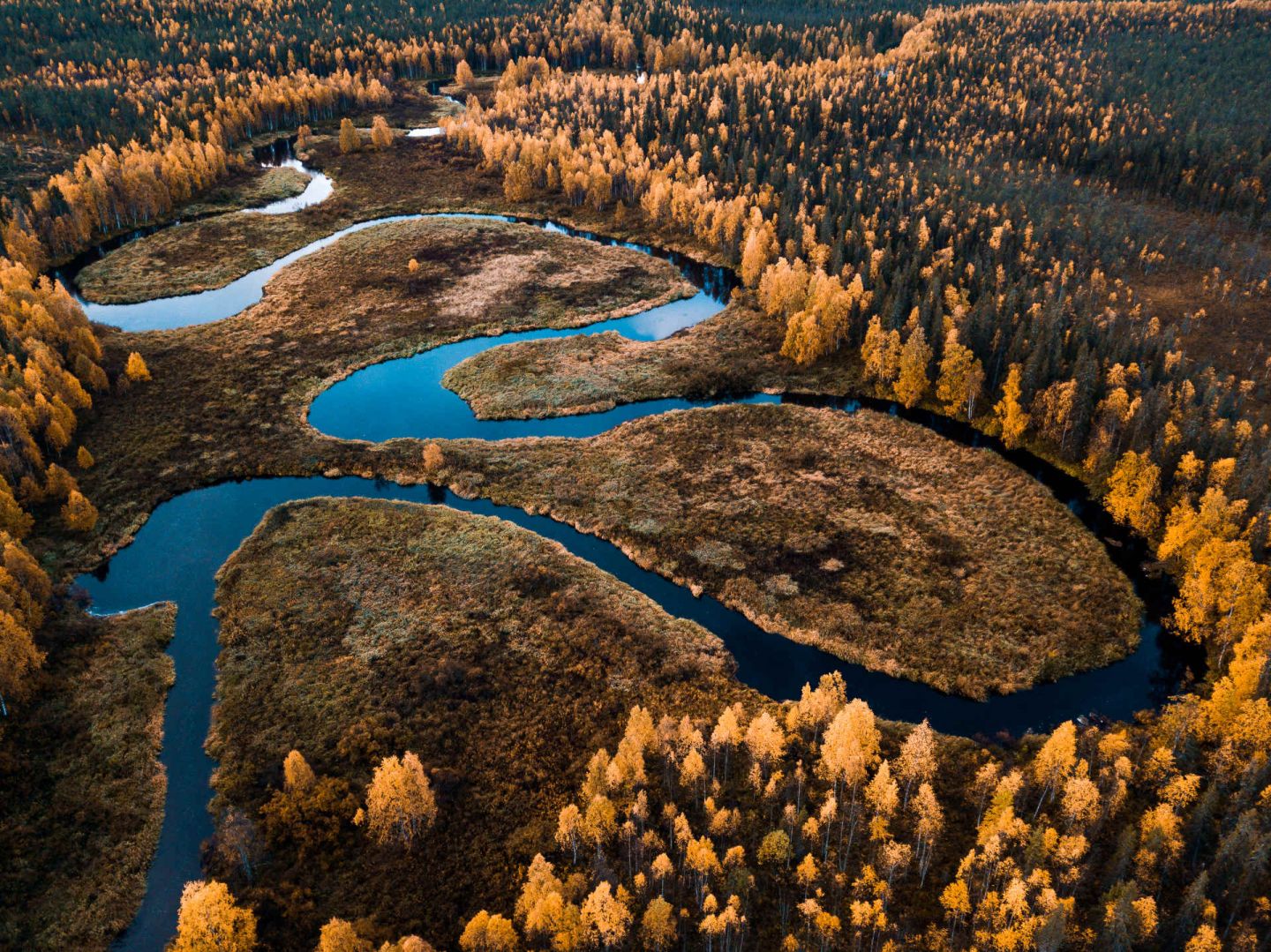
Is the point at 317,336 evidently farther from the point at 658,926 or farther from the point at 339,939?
the point at 658,926

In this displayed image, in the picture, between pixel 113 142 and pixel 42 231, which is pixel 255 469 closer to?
pixel 42 231

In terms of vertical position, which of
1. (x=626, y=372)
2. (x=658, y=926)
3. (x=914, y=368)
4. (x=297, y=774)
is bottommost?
(x=658, y=926)

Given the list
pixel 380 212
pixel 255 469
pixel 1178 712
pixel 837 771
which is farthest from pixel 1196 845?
pixel 380 212

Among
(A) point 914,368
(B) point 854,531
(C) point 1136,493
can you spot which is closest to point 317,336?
(B) point 854,531

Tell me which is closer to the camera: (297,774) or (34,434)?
(297,774)

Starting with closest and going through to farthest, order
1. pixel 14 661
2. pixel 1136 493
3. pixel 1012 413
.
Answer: pixel 14 661 → pixel 1136 493 → pixel 1012 413

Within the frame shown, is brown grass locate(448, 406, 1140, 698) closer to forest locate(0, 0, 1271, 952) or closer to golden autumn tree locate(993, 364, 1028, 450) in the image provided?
forest locate(0, 0, 1271, 952)

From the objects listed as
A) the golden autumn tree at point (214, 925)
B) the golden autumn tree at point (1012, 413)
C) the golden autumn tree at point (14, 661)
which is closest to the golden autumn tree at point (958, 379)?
the golden autumn tree at point (1012, 413)
